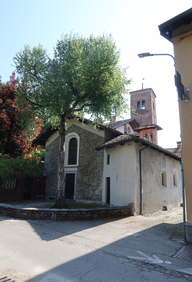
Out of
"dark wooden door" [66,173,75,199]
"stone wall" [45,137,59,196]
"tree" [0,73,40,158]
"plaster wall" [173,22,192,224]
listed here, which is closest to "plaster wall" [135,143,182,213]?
"plaster wall" [173,22,192,224]

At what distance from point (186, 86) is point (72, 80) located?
6.14m

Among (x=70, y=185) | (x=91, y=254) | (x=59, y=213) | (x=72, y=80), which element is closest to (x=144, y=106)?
(x=70, y=185)

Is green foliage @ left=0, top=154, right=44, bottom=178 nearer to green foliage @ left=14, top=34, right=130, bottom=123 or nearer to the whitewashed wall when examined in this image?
green foliage @ left=14, top=34, right=130, bottom=123

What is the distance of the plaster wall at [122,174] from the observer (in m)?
11.7

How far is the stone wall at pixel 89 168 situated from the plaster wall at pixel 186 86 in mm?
8236

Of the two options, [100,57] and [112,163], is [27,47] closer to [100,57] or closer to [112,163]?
[100,57]

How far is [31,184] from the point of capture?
17.3m

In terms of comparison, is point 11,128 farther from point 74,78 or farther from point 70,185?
point 74,78

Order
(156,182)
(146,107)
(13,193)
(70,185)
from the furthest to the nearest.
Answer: (146,107)
(70,185)
(13,193)
(156,182)

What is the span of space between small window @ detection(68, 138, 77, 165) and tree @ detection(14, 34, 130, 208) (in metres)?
5.63

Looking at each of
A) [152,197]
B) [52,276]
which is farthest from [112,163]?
[52,276]

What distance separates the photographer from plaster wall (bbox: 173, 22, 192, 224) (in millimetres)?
6375

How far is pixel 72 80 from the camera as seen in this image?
1079 centimetres

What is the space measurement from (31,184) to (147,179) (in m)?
10.3
